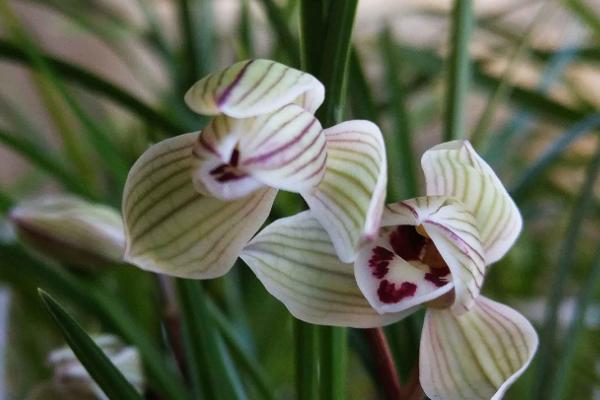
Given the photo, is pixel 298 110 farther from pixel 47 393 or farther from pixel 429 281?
pixel 47 393

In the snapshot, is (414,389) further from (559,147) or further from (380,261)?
(559,147)

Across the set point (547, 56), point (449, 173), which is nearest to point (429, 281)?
point (449, 173)

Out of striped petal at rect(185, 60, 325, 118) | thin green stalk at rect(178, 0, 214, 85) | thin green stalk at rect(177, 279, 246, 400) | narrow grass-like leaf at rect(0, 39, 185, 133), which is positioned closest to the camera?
striped petal at rect(185, 60, 325, 118)

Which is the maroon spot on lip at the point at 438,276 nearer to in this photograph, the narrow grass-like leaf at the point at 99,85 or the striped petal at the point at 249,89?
the striped petal at the point at 249,89

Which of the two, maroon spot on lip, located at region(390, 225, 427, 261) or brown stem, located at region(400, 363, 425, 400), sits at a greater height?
maroon spot on lip, located at region(390, 225, 427, 261)

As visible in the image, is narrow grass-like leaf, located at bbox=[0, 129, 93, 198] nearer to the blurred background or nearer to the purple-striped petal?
the blurred background

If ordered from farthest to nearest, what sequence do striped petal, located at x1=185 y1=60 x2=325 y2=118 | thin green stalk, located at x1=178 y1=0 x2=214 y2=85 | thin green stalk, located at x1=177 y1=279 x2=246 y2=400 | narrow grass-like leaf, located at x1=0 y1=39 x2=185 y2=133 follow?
thin green stalk, located at x1=178 y1=0 x2=214 y2=85
narrow grass-like leaf, located at x1=0 y1=39 x2=185 y2=133
thin green stalk, located at x1=177 y1=279 x2=246 y2=400
striped petal, located at x1=185 y1=60 x2=325 y2=118

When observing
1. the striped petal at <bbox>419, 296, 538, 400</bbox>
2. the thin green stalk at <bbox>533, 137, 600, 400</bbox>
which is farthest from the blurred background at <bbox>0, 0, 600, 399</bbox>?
the striped petal at <bbox>419, 296, 538, 400</bbox>
